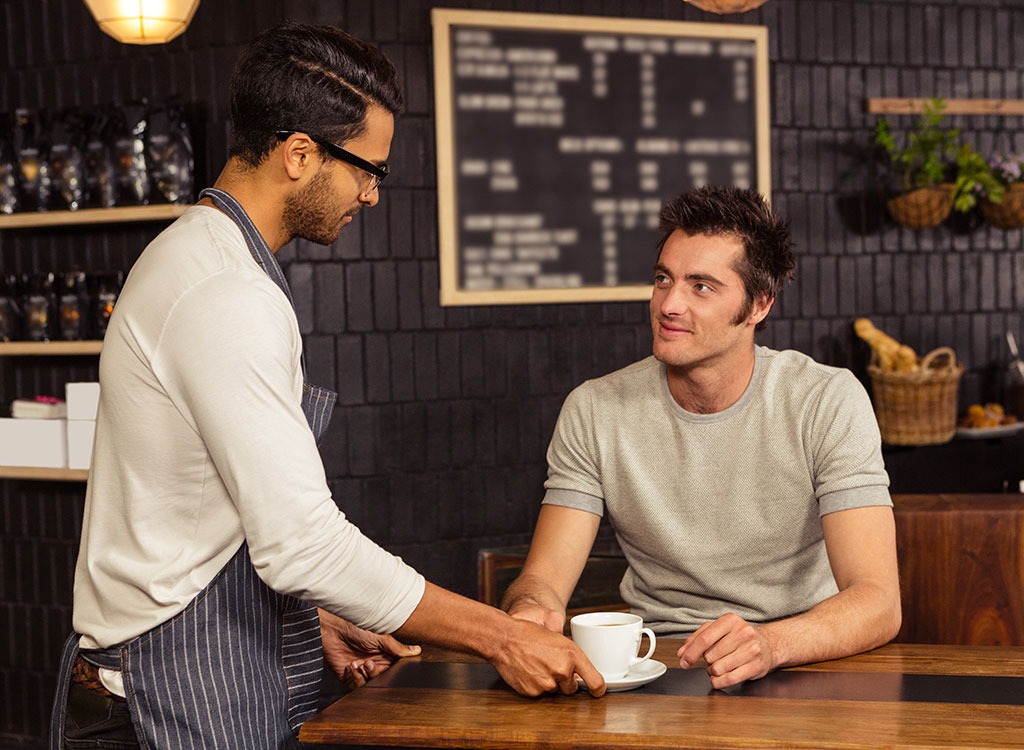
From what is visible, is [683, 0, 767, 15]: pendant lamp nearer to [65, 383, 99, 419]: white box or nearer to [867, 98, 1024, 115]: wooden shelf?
[867, 98, 1024, 115]: wooden shelf

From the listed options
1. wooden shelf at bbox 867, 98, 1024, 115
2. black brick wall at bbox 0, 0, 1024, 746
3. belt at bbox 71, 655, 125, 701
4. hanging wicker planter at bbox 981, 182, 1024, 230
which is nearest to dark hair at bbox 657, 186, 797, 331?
belt at bbox 71, 655, 125, 701

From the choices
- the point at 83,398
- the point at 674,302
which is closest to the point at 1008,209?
the point at 674,302

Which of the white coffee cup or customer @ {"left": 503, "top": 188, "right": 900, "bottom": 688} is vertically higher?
customer @ {"left": 503, "top": 188, "right": 900, "bottom": 688}

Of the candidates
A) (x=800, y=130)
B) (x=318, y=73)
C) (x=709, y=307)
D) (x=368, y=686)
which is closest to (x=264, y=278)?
(x=318, y=73)

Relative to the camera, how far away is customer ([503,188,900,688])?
90.7 inches

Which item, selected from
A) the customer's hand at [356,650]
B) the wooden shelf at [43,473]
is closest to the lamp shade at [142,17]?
the wooden shelf at [43,473]

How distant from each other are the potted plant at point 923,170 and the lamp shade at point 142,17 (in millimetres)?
2901

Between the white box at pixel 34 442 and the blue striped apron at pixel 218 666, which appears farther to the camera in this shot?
the white box at pixel 34 442

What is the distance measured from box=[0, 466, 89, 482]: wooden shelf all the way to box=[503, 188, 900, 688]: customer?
2.47 m

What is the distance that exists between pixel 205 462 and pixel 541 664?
514 millimetres

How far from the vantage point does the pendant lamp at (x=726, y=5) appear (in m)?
3.81

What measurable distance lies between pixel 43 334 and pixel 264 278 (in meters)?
3.18

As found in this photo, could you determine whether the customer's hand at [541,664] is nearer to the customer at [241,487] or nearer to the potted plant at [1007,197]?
the customer at [241,487]

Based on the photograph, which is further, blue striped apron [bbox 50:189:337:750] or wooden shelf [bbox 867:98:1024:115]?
wooden shelf [bbox 867:98:1024:115]
